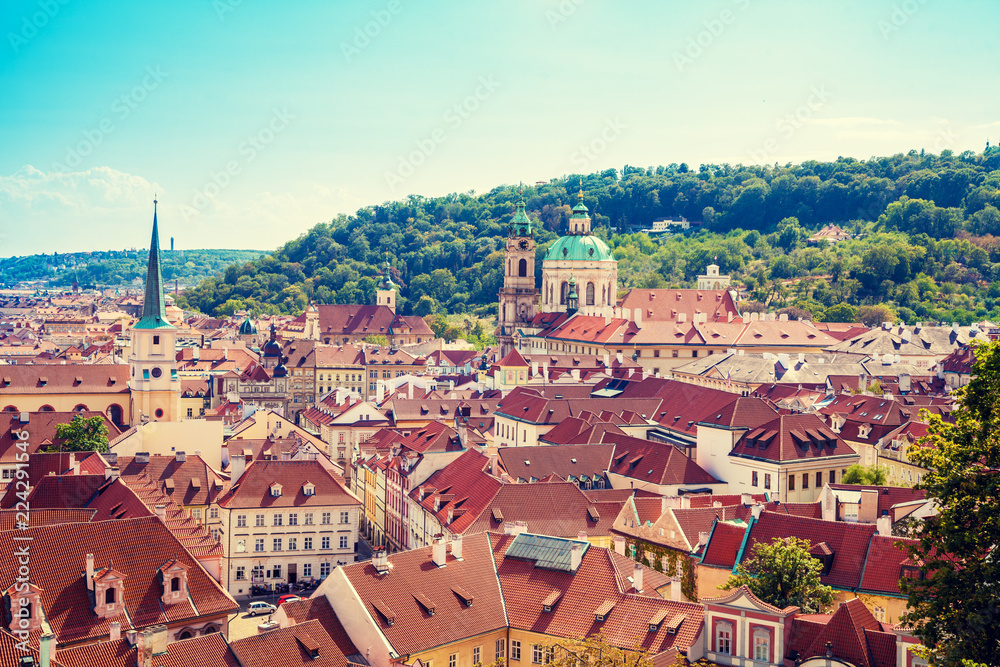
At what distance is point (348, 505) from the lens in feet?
190

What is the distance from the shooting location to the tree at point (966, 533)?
2675 cm

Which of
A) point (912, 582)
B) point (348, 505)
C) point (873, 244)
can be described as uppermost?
point (873, 244)

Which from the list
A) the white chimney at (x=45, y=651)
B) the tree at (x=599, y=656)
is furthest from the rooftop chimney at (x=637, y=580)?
the white chimney at (x=45, y=651)

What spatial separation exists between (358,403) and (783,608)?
183 feet

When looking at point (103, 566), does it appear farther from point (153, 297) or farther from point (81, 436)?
point (153, 297)

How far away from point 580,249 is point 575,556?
116755 mm

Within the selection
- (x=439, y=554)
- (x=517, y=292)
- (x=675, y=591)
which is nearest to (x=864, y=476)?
(x=675, y=591)

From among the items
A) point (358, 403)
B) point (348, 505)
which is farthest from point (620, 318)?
point (348, 505)

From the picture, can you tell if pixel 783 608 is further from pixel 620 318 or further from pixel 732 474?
pixel 620 318

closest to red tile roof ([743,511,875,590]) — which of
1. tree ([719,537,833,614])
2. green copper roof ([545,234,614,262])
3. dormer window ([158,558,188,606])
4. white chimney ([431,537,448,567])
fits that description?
tree ([719,537,833,614])

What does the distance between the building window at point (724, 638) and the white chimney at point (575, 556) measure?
613cm

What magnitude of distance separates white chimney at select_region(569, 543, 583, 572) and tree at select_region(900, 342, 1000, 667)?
12410mm

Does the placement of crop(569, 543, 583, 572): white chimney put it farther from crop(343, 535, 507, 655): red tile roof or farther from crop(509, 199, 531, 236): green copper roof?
crop(509, 199, 531, 236): green copper roof

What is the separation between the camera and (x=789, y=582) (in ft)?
122
